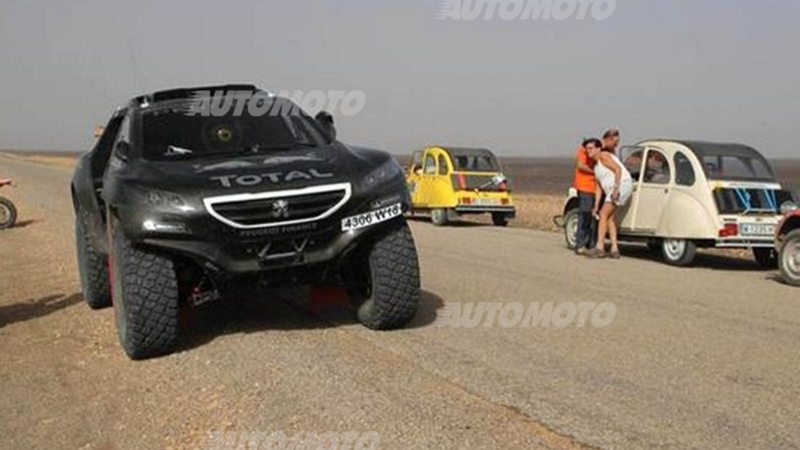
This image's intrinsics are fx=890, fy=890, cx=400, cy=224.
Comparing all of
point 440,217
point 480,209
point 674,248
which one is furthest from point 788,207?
point 440,217

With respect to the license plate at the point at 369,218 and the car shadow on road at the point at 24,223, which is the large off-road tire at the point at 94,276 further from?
the car shadow on road at the point at 24,223

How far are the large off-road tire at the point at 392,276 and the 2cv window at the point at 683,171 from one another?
22.1 feet

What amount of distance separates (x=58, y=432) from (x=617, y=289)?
6051 mm

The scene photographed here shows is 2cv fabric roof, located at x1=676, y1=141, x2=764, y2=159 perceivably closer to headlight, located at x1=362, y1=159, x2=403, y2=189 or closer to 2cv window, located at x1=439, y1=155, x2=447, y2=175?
headlight, located at x1=362, y1=159, x2=403, y2=189

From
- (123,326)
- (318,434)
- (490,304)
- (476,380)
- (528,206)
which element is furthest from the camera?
(528,206)

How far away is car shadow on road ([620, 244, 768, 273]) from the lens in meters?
12.1

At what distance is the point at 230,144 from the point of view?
720 cm

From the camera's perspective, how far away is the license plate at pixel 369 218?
20.8 feet

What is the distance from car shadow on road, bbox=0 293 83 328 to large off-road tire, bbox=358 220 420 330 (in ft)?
12.3

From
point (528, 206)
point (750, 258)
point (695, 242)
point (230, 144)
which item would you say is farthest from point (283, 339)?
point (528, 206)

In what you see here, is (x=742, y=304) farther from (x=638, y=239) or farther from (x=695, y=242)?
(x=638, y=239)

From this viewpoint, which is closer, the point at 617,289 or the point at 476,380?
the point at 476,380

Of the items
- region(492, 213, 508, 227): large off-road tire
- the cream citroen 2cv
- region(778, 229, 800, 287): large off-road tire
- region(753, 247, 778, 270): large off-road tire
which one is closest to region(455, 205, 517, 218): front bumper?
region(492, 213, 508, 227): large off-road tire

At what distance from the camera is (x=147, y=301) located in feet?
20.1
